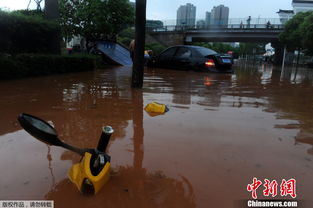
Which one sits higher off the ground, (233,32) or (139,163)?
(233,32)

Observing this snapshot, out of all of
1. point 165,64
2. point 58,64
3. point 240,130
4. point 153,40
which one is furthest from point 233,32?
point 240,130

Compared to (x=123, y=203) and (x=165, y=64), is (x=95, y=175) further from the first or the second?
(x=165, y=64)

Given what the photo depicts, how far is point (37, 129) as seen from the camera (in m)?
1.94

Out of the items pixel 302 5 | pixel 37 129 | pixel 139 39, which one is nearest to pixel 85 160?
pixel 37 129

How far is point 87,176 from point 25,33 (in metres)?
9.63

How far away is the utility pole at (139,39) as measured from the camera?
630 centimetres

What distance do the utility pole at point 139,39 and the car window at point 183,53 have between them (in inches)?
232

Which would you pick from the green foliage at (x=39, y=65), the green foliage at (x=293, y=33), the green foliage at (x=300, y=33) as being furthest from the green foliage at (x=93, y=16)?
the green foliage at (x=293, y=33)

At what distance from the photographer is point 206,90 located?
729cm

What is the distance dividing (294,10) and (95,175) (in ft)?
266

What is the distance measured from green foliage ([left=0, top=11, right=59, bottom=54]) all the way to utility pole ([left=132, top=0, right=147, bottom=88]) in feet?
16.3

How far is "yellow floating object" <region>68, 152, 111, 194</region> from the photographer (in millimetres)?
2053

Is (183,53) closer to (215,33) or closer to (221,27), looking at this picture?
(215,33)

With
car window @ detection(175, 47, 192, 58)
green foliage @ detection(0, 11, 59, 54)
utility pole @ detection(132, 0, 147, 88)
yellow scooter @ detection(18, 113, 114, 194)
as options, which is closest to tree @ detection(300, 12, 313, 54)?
car window @ detection(175, 47, 192, 58)
